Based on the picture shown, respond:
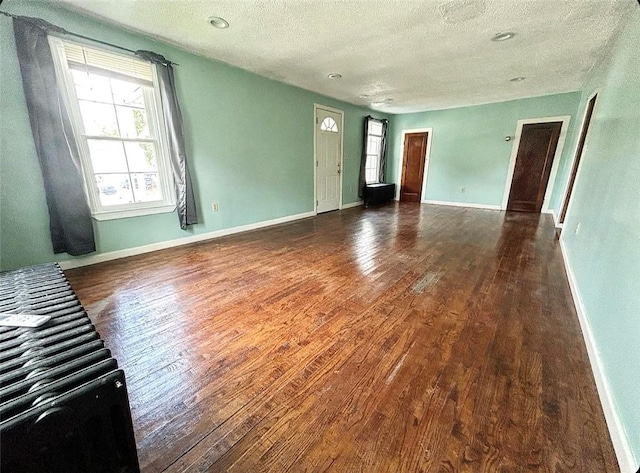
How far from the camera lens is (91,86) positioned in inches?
103

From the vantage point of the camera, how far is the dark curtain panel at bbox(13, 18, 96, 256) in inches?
87.5

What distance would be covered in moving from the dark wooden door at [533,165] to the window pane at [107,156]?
7196mm

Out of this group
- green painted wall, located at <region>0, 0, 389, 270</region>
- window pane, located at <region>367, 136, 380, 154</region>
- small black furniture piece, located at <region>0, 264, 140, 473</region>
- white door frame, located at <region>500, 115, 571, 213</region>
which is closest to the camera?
small black furniture piece, located at <region>0, 264, 140, 473</region>

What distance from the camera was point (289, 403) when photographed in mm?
1232

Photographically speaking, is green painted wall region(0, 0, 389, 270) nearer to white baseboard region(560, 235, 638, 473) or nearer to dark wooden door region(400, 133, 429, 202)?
dark wooden door region(400, 133, 429, 202)

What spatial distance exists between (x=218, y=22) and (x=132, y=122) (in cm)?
146

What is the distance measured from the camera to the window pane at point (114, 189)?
282cm

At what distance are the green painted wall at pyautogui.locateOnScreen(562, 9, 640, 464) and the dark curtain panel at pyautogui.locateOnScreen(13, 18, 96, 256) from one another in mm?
4099

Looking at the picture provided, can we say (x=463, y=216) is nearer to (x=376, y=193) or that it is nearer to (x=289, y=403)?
(x=376, y=193)

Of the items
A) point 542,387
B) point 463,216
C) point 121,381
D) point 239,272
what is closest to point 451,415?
point 542,387

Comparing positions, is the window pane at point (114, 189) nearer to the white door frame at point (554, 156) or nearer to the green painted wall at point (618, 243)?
the green painted wall at point (618, 243)

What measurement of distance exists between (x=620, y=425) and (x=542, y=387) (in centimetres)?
28

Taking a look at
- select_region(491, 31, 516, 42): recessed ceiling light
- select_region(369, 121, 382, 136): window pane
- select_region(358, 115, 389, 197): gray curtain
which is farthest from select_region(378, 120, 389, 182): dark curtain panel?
select_region(491, 31, 516, 42): recessed ceiling light

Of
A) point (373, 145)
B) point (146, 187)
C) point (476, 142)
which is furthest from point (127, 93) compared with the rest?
point (476, 142)
